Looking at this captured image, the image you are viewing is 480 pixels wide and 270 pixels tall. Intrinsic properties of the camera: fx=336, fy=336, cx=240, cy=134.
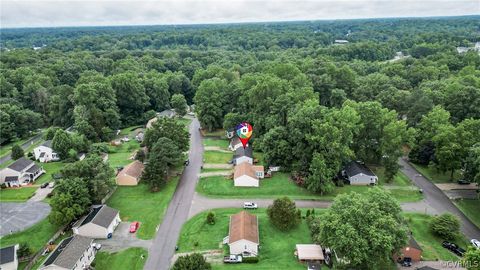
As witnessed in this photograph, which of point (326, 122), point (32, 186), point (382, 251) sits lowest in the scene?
point (32, 186)

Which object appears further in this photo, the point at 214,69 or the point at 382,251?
the point at 214,69

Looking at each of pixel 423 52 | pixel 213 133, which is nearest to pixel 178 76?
pixel 213 133

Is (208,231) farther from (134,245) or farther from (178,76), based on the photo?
(178,76)

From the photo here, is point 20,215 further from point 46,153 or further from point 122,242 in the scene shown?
point 46,153

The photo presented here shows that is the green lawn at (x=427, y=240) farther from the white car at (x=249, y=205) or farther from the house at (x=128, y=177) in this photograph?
the house at (x=128, y=177)

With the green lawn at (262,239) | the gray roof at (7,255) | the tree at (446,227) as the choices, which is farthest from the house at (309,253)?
the gray roof at (7,255)

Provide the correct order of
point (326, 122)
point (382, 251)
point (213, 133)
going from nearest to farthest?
point (382, 251)
point (326, 122)
point (213, 133)

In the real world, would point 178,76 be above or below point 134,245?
above

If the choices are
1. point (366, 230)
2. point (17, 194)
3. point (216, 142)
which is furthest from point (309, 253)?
point (17, 194)
